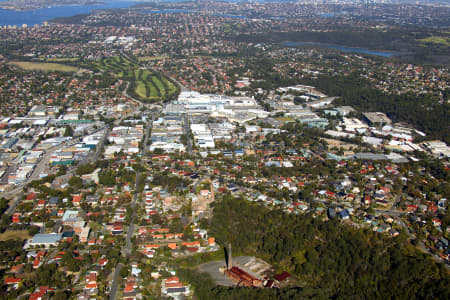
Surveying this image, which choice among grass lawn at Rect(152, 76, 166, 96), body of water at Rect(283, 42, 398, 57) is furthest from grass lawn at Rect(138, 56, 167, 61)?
body of water at Rect(283, 42, 398, 57)

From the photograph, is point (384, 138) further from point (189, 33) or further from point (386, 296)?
point (189, 33)

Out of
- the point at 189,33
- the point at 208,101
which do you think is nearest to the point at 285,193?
the point at 208,101

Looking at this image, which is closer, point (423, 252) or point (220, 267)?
point (220, 267)

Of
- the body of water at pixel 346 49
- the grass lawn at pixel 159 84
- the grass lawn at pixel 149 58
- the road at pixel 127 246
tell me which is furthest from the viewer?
A: the body of water at pixel 346 49

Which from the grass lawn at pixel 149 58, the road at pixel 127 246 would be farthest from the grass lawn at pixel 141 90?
the road at pixel 127 246

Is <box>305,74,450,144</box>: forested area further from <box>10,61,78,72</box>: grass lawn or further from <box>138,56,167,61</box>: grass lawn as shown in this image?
<box>10,61,78,72</box>: grass lawn

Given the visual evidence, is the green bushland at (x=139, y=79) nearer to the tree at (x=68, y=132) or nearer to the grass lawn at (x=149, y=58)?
the grass lawn at (x=149, y=58)
